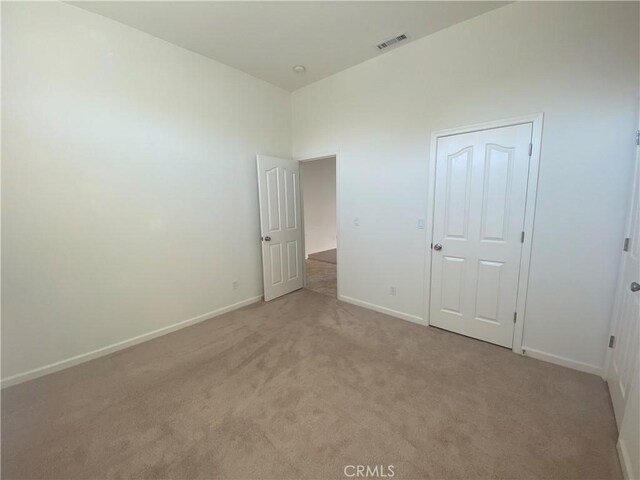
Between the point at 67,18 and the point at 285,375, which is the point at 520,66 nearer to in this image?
the point at 285,375

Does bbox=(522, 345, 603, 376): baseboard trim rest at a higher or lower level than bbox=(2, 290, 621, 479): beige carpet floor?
higher

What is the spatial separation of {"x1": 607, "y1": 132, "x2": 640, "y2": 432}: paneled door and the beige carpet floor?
7.0 inches

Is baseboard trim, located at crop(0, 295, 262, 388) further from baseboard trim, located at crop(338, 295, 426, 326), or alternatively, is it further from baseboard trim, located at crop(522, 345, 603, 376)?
baseboard trim, located at crop(522, 345, 603, 376)

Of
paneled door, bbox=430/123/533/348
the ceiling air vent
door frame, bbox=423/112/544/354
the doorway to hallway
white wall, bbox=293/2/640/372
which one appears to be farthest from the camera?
the doorway to hallway

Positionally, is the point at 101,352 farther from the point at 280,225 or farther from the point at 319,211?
the point at 319,211

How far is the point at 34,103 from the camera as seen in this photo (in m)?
1.95

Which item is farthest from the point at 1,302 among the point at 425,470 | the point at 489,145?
the point at 489,145

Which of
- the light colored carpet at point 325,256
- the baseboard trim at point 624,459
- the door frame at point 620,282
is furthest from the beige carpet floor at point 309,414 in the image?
the light colored carpet at point 325,256

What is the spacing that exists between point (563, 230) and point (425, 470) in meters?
1.99

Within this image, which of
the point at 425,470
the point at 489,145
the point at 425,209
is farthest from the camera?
the point at 425,209

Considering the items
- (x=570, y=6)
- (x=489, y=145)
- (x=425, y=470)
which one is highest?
(x=570, y=6)

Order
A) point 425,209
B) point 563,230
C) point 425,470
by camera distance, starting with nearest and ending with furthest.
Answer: point 425,470
point 563,230
point 425,209

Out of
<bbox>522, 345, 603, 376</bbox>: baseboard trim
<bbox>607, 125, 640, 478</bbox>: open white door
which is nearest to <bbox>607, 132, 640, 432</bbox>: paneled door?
<bbox>607, 125, 640, 478</bbox>: open white door

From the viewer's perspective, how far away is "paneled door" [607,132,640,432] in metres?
1.48
